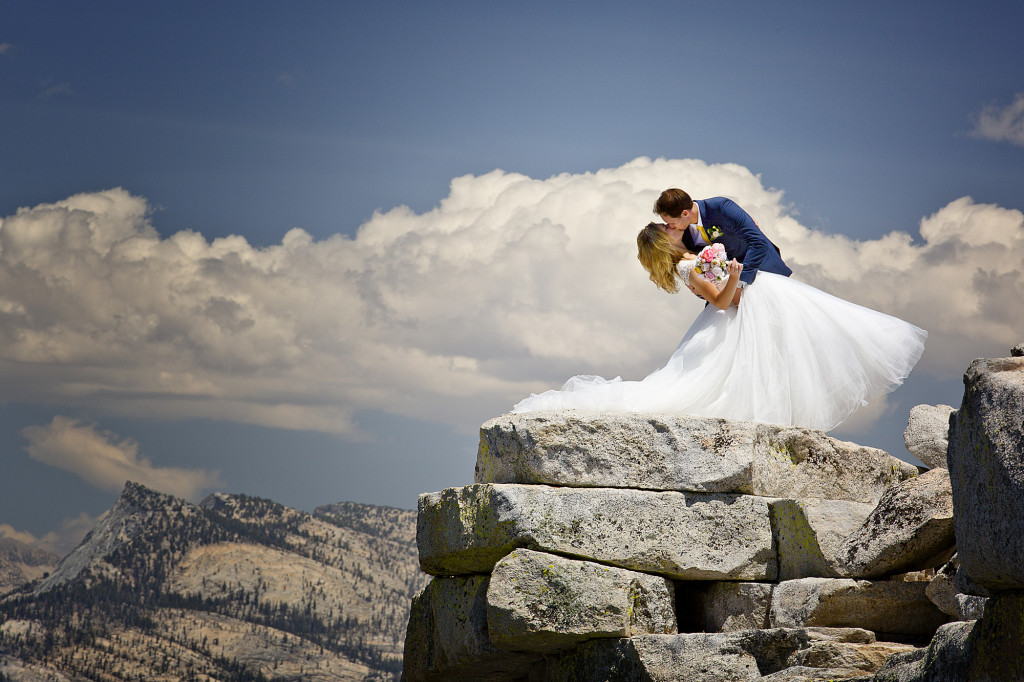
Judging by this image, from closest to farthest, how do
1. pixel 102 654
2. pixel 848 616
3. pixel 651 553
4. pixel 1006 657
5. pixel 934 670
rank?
pixel 1006 657 < pixel 934 670 < pixel 848 616 < pixel 651 553 < pixel 102 654

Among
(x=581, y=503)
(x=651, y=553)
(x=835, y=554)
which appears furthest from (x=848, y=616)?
(x=581, y=503)

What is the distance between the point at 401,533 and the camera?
11925 cm

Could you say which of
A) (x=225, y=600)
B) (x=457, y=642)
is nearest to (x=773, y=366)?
(x=457, y=642)

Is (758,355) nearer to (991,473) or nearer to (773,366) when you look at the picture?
(773,366)

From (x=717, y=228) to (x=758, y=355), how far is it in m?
1.40

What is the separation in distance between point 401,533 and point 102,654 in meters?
37.0

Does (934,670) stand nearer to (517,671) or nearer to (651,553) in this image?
(651,553)

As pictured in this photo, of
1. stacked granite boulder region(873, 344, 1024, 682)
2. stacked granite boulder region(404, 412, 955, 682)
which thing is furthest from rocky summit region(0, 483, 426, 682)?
stacked granite boulder region(873, 344, 1024, 682)

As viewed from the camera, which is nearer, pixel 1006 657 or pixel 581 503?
pixel 1006 657

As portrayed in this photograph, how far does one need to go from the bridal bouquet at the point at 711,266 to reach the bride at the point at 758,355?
1 cm

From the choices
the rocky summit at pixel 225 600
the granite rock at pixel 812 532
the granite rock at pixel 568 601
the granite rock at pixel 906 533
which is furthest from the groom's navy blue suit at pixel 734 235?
the rocky summit at pixel 225 600

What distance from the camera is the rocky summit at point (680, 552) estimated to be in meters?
7.26

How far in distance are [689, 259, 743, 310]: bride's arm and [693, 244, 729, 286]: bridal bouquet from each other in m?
0.07

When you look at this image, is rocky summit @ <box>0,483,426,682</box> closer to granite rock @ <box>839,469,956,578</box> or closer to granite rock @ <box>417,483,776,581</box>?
granite rock @ <box>417,483,776,581</box>
